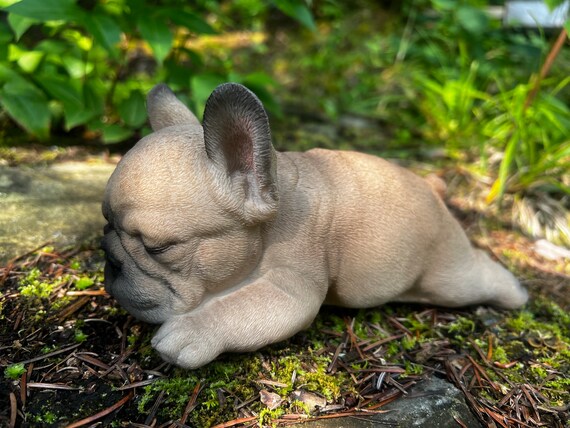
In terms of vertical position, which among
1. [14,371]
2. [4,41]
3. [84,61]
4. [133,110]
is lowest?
[14,371]

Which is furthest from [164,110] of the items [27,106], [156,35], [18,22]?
[27,106]

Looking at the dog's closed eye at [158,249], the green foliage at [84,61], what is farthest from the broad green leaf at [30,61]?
the dog's closed eye at [158,249]

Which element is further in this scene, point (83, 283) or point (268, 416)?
point (83, 283)

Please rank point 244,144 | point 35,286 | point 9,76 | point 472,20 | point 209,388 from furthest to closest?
point 472,20
point 9,76
point 35,286
point 209,388
point 244,144

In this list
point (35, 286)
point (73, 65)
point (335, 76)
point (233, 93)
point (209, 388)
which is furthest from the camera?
point (335, 76)

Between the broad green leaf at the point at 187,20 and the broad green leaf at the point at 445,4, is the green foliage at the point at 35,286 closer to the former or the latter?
the broad green leaf at the point at 187,20

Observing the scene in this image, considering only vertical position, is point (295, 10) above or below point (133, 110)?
above

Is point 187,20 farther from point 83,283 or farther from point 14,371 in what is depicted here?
point 14,371

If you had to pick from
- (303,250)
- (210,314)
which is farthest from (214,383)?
(303,250)

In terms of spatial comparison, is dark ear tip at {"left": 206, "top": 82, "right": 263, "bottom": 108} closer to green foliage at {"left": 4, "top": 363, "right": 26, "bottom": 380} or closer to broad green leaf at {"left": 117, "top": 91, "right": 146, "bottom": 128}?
green foliage at {"left": 4, "top": 363, "right": 26, "bottom": 380}
